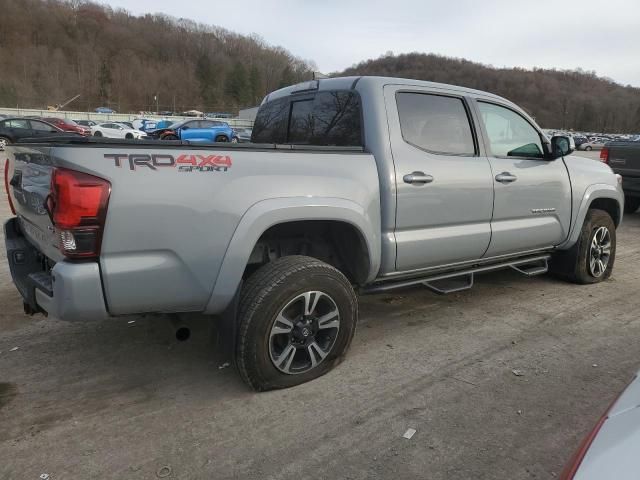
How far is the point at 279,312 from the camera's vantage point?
306 centimetres

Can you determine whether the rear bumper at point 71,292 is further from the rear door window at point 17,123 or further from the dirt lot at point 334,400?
the rear door window at point 17,123

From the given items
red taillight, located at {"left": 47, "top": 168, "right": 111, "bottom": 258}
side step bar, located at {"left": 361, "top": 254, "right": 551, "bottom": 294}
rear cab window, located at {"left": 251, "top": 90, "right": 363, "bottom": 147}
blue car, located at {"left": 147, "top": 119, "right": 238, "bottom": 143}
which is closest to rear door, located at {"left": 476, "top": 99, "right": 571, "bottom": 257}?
side step bar, located at {"left": 361, "top": 254, "right": 551, "bottom": 294}

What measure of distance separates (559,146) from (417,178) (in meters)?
1.87

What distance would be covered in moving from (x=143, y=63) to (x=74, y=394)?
14281cm

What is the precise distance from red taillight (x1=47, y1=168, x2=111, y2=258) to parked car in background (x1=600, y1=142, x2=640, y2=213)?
967cm

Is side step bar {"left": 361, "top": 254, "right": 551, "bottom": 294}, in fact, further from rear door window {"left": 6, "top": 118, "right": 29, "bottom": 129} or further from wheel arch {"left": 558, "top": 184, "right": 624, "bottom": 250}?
rear door window {"left": 6, "top": 118, "right": 29, "bottom": 129}

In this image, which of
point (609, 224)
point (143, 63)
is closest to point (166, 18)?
point (143, 63)

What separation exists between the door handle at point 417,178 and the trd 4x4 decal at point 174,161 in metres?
1.33

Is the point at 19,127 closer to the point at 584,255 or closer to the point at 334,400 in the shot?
the point at 584,255

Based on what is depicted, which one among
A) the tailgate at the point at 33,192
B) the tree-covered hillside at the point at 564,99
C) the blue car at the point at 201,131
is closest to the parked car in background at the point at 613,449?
the tailgate at the point at 33,192

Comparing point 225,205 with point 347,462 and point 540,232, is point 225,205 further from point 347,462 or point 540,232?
point 540,232

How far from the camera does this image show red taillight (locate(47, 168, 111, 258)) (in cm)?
247

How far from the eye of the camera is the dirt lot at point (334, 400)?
2.56 m

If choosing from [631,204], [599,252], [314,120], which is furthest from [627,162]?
[314,120]
